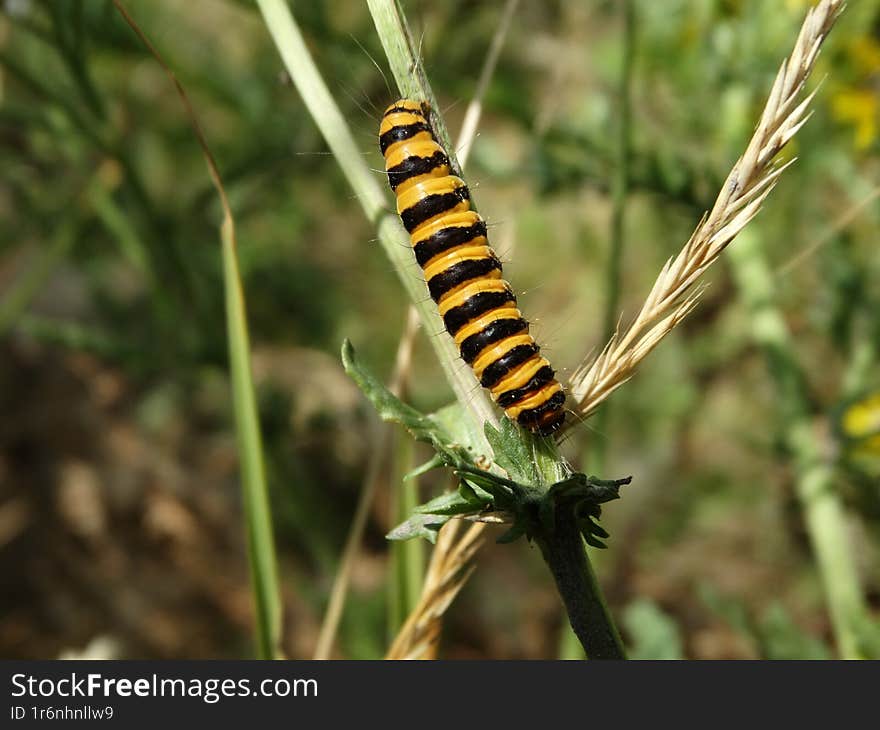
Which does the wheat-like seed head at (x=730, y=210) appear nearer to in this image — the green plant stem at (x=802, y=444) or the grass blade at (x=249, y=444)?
the grass blade at (x=249, y=444)

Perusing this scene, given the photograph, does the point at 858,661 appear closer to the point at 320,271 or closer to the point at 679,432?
the point at 679,432

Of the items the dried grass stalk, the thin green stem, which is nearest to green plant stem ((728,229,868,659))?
the thin green stem

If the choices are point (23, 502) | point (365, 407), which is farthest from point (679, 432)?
point (23, 502)

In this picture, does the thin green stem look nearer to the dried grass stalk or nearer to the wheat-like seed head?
the dried grass stalk

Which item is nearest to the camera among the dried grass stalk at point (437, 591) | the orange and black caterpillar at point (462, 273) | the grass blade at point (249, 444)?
the orange and black caterpillar at point (462, 273)

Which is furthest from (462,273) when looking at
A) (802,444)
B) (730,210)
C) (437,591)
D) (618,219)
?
(802,444)

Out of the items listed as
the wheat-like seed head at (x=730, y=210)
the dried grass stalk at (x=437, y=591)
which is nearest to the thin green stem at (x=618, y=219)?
the dried grass stalk at (x=437, y=591)
